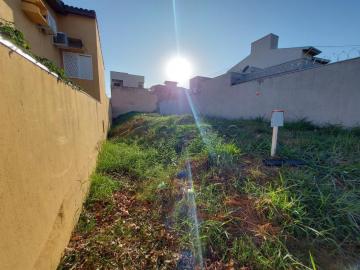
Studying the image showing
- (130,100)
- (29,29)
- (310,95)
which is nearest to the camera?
(29,29)

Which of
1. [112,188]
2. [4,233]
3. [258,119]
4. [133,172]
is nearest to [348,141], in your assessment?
[258,119]

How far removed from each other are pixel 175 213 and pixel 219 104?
9.83 meters

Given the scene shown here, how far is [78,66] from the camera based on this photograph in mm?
7086

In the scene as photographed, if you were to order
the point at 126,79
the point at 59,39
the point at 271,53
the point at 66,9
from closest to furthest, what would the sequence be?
the point at 59,39, the point at 66,9, the point at 271,53, the point at 126,79

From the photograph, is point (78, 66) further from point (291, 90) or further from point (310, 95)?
point (310, 95)

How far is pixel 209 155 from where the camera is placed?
3.83m

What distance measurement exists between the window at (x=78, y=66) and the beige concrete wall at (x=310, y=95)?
746 centimetres

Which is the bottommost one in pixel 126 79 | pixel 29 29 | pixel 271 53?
pixel 29 29

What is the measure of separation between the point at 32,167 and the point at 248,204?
2430 mm

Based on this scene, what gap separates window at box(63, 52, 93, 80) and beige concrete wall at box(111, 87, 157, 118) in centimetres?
681

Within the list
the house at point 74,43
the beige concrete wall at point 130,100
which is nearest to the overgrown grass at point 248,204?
the house at point 74,43

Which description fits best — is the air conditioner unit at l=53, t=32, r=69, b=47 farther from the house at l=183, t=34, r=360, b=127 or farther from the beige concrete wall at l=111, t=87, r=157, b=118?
the house at l=183, t=34, r=360, b=127

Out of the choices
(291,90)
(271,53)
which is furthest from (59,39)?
(271,53)

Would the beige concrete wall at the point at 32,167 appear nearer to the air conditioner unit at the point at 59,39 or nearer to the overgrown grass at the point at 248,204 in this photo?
the overgrown grass at the point at 248,204
